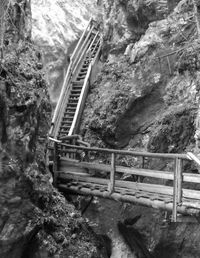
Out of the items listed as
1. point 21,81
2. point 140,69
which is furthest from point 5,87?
point 140,69

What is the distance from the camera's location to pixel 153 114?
11.0m

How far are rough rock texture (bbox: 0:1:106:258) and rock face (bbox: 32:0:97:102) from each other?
1236cm

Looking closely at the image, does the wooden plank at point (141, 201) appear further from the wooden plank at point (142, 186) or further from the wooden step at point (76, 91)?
the wooden step at point (76, 91)

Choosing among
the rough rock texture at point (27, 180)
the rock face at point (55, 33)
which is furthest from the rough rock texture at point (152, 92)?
the rock face at point (55, 33)

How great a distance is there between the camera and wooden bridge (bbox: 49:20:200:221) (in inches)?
231

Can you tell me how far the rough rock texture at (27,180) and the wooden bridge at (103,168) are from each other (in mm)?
1140

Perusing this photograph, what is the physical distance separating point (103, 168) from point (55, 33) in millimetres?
14431

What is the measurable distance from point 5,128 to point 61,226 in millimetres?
2374

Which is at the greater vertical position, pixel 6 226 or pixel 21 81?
pixel 21 81

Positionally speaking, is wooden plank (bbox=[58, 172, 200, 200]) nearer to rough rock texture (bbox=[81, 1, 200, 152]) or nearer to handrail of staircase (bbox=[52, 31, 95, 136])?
rough rock texture (bbox=[81, 1, 200, 152])

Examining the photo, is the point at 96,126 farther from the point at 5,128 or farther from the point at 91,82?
the point at 5,128

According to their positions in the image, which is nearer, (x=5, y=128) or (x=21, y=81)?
(x=5, y=128)

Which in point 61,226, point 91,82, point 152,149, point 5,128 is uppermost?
point 91,82

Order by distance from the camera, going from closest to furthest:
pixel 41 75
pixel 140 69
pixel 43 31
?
1. pixel 41 75
2. pixel 140 69
3. pixel 43 31
